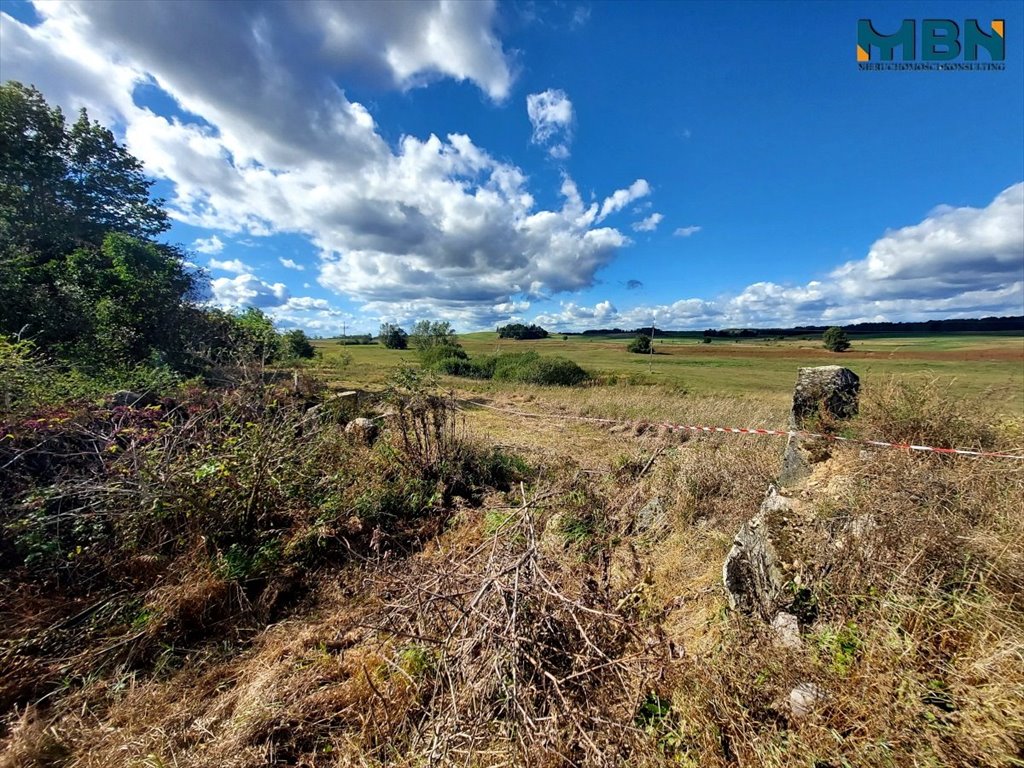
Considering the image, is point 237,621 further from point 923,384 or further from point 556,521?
point 923,384

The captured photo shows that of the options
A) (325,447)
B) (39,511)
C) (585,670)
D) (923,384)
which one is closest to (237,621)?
(39,511)

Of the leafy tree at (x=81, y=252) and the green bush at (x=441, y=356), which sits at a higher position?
the leafy tree at (x=81, y=252)

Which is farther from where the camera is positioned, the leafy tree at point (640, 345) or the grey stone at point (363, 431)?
the leafy tree at point (640, 345)

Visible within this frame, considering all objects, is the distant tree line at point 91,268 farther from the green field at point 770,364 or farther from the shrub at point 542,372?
the shrub at point 542,372

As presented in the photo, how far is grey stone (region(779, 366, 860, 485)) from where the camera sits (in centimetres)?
380

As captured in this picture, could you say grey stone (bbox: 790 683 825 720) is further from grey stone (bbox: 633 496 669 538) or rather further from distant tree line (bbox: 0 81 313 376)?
distant tree line (bbox: 0 81 313 376)

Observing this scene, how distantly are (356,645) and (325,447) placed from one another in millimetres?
3169

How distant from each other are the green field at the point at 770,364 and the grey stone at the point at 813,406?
53 cm

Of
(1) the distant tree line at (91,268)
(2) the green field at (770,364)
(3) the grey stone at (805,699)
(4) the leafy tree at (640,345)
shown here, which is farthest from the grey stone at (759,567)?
(4) the leafy tree at (640,345)

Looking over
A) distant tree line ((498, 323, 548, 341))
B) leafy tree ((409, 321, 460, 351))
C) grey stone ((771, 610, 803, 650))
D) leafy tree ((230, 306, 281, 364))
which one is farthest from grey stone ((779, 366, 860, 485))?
distant tree line ((498, 323, 548, 341))

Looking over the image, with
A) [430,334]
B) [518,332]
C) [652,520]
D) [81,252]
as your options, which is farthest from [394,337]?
[652,520]

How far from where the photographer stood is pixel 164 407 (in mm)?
5609

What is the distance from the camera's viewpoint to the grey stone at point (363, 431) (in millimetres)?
6722

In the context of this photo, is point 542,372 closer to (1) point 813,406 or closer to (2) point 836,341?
(1) point 813,406
